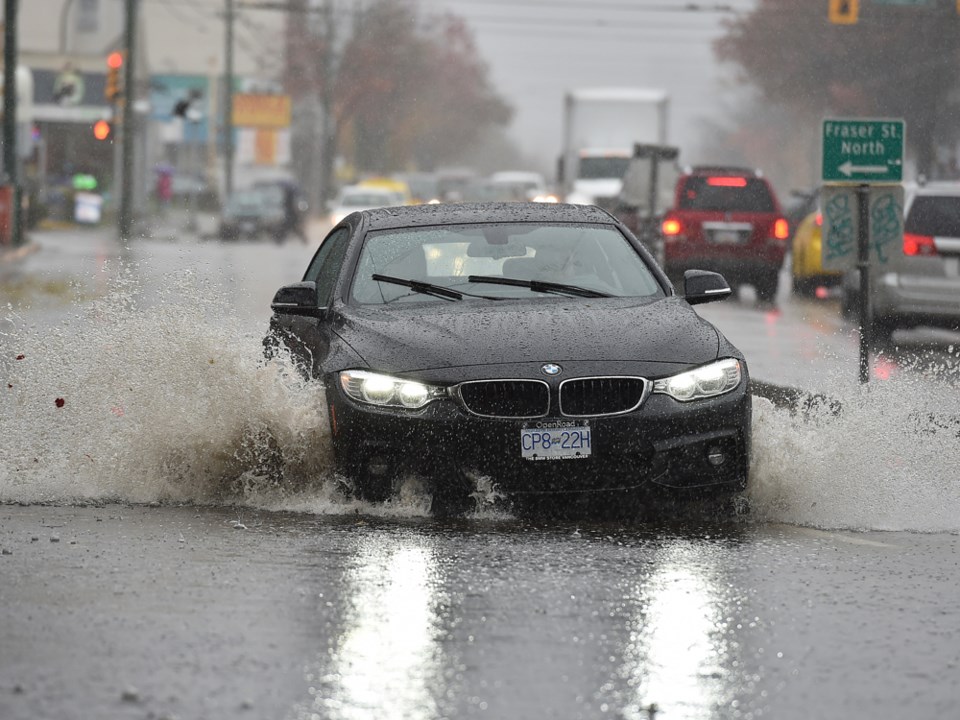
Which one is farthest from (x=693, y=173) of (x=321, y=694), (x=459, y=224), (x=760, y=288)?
(x=321, y=694)

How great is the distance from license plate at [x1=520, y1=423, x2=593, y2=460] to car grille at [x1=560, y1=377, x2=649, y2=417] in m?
0.07

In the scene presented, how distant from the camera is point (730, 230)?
27.9 metres

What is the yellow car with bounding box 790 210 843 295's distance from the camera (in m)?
27.2

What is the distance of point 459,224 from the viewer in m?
9.43

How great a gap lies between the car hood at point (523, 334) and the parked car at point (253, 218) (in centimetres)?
4510

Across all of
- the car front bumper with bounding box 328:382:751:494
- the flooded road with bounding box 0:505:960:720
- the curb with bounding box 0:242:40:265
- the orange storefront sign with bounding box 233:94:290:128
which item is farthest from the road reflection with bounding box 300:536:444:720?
the orange storefront sign with bounding box 233:94:290:128

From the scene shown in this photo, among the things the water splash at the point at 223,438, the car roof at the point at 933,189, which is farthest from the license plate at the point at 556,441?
the car roof at the point at 933,189

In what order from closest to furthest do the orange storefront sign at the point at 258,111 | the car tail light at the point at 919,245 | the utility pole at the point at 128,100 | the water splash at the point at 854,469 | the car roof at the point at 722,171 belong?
the water splash at the point at 854,469
the car tail light at the point at 919,245
the car roof at the point at 722,171
the utility pole at the point at 128,100
the orange storefront sign at the point at 258,111

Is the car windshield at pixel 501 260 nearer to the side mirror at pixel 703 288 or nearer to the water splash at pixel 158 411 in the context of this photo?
the side mirror at pixel 703 288

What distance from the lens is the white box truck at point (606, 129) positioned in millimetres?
50969

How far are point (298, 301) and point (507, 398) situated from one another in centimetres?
162

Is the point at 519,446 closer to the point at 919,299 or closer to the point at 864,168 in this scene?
the point at 864,168

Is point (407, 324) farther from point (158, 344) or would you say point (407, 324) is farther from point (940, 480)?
point (940, 480)

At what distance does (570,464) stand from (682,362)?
2.16ft
